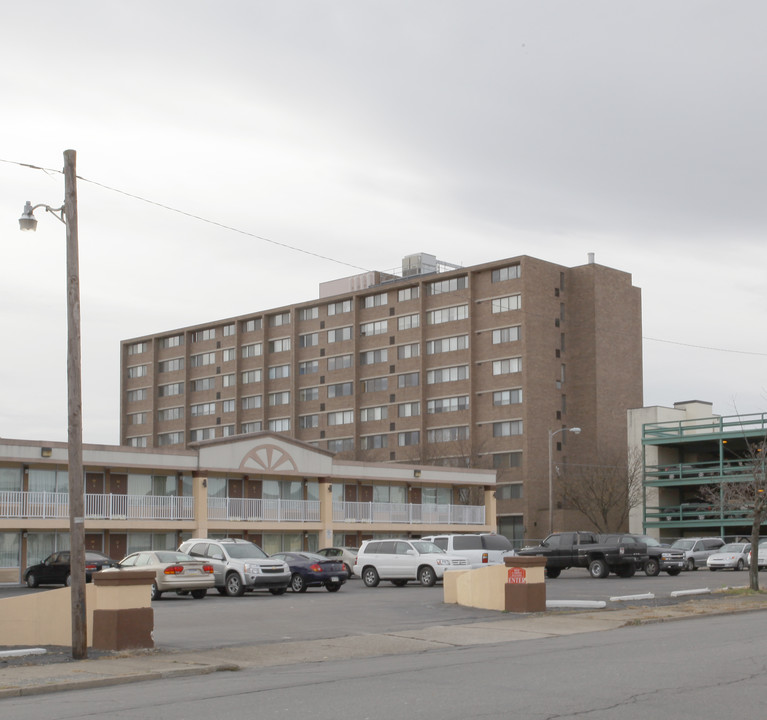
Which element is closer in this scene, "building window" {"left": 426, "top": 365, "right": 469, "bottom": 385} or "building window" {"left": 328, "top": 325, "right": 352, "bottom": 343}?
"building window" {"left": 426, "top": 365, "right": 469, "bottom": 385}

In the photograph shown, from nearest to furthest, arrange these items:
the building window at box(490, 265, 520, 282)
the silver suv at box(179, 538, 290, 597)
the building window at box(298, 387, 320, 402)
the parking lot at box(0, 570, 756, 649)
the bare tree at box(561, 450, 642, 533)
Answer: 1. the parking lot at box(0, 570, 756, 649)
2. the silver suv at box(179, 538, 290, 597)
3. the bare tree at box(561, 450, 642, 533)
4. the building window at box(490, 265, 520, 282)
5. the building window at box(298, 387, 320, 402)

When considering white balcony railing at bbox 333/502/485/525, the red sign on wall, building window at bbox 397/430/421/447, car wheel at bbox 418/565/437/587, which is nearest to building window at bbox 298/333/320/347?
building window at bbox 397/430/421/447

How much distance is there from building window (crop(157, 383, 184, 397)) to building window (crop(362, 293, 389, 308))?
26976mm

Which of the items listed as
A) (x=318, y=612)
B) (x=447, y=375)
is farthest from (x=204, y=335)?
(x=318, y=612)

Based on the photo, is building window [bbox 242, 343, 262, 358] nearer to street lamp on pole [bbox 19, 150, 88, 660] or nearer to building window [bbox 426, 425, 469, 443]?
building window [bbox 426, 425, 469, 443]

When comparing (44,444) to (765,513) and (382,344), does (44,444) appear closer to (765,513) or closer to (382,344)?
(765,513)

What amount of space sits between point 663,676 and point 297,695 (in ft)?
13.6

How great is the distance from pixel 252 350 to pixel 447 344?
25541mm

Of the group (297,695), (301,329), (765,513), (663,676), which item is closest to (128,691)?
(297,695)

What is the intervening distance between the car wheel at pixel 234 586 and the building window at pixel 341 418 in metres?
64.9

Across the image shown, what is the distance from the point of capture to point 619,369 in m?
90.2

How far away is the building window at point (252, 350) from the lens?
10760 centimetres

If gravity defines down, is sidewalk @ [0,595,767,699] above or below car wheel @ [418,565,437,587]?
above

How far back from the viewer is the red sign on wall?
23.2m
